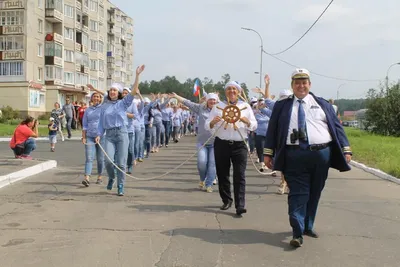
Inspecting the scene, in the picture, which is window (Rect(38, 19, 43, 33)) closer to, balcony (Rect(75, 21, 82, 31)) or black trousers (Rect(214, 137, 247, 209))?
balcony (Rect(75, 21, 82, 31))

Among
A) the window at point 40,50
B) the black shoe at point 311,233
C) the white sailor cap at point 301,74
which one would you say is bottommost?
the black shoe at point 311,233

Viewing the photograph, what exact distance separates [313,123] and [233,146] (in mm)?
1822

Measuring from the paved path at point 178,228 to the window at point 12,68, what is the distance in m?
47.8

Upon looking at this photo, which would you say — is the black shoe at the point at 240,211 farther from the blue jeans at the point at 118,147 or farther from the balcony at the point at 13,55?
the balcony at the point at 13,55

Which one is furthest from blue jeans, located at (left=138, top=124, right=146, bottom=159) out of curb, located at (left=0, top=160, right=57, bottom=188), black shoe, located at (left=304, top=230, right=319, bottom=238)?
black shoe, located at (left=304, top=230, right=319, bottom=238)

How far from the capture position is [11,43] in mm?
53719

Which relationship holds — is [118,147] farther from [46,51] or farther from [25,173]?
[46,51]

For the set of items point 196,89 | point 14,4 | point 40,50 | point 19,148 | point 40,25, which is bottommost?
point 19,148

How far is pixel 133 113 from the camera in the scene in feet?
36.9

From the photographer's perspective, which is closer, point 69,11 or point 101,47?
point 69,11

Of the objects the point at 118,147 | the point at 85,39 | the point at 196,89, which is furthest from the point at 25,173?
the point at 85,39

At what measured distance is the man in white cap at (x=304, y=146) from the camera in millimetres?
5246

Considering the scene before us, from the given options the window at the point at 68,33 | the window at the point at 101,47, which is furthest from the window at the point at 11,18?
the window at the point at 101,47

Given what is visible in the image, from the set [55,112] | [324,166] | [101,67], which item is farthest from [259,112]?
[101,67]
